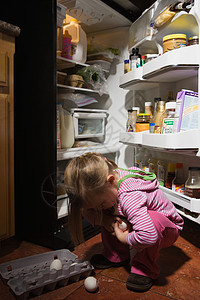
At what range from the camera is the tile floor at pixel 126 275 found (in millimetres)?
997

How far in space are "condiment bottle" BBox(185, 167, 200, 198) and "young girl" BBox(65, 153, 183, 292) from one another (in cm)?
23

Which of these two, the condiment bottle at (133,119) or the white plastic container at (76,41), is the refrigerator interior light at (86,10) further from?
the condiment bottle at (133,119)

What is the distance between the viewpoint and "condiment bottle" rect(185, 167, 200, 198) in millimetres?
1337

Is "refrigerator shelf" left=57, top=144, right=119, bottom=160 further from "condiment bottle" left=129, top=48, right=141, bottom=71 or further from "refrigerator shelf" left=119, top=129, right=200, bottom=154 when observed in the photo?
"condiment bottle" left=129, top=48, right=141, bottom=71

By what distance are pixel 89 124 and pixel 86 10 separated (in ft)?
2.32

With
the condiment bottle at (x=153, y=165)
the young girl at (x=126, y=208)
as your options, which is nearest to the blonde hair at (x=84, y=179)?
the young girl at (x=126, y=208)

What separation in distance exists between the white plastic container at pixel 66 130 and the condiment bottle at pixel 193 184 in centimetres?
72

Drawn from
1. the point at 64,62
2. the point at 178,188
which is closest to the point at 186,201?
the point at 178,188

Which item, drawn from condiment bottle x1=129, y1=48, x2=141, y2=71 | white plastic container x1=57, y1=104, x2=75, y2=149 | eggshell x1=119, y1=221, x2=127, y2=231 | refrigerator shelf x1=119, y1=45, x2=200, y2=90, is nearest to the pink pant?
eggshell x1=119, y1=221, x2=127, y2=231

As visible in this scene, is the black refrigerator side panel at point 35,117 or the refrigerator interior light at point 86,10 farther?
the refrigerator interior light at point 86,10

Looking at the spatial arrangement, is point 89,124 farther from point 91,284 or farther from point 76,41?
point 91,284

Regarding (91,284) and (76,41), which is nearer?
(91,284)

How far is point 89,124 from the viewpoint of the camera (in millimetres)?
1905

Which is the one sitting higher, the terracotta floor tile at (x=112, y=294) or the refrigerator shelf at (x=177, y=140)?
the refrigerator shelf at (x=177, y=140)
